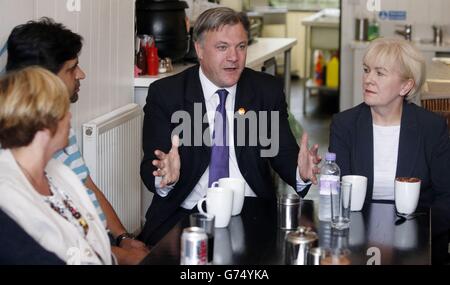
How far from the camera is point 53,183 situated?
7.52ft

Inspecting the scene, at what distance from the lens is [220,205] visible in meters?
2.53

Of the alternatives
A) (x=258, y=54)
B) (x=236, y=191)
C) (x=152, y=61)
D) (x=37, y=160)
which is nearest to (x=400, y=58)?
(x=236, y=191)

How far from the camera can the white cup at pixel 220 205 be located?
2531 millimetres

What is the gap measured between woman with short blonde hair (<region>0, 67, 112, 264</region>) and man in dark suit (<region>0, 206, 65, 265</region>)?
0.04m

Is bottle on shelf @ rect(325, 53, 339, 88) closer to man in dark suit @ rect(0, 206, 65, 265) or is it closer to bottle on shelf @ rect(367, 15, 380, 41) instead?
bottle on shelf @ rect(367, 15, 380, 41)

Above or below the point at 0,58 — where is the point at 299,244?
below

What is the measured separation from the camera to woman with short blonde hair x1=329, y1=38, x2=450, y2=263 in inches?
123

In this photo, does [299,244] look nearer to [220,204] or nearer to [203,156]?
[220,204]

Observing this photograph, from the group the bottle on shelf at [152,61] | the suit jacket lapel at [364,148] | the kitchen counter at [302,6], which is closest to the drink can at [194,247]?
the suit jacket lapel at [364,148]

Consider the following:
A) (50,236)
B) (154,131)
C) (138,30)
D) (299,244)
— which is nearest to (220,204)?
(299,244)

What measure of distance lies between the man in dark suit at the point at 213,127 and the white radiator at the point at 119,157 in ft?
1.76

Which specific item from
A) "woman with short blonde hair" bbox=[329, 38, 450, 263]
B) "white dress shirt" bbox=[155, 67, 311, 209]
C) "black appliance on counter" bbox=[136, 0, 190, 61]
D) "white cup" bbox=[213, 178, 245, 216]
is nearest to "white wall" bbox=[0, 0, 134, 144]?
"black appliance on counter" bbox=[136, 0, 190, 61]

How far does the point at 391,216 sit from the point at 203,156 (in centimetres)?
80

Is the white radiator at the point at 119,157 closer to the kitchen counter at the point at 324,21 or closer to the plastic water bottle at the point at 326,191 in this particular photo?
the plastic water bottle at the point at 326,191
